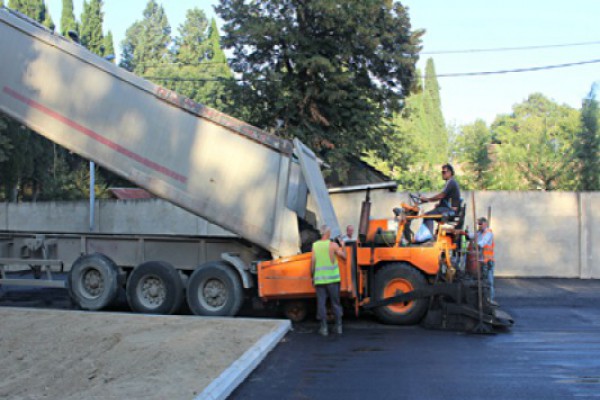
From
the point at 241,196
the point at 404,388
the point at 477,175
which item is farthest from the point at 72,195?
the point at 404,388

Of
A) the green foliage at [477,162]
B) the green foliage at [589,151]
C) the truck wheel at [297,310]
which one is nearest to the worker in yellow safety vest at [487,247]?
the truck wheel at [297,310]

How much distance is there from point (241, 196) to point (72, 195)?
2063cm

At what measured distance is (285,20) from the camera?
56.1 ft

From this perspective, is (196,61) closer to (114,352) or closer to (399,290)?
(399,290)

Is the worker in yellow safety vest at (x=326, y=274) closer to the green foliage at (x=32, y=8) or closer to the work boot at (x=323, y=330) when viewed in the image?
the work boot at (x=323, y=330)

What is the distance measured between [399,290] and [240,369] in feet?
12.8

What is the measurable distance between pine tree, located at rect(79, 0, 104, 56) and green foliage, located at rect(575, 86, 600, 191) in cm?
3468

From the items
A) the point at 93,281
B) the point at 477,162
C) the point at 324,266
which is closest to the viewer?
the point at 324,266

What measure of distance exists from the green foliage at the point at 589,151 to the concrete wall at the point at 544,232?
16.2 ft

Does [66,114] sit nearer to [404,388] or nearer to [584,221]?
[404,388]

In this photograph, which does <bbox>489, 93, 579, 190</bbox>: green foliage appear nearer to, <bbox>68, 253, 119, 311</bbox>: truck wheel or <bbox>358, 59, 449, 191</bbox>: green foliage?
<bbox>358, 59, 449, 191</bbox>: green foliage

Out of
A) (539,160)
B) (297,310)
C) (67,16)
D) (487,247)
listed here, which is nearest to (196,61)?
(67,16)

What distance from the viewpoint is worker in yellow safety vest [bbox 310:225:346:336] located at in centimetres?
897

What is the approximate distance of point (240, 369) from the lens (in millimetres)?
6359
